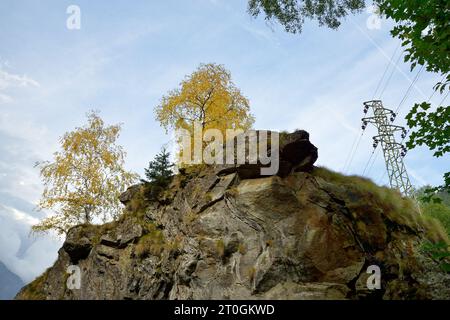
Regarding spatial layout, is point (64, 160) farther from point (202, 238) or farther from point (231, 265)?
point (231, 265)

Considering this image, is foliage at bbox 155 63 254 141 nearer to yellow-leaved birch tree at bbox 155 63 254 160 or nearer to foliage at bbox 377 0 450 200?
yellow-leaved birch tree at bbox 155 63 254 160

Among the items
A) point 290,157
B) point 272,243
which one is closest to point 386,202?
point 290,157

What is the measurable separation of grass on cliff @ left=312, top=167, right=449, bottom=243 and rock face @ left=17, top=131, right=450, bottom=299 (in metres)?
0.06

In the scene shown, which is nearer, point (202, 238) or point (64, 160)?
point (202, 238)

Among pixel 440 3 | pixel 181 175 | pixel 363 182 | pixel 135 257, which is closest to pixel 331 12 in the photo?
pixel 440 3

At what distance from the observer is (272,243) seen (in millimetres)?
13492

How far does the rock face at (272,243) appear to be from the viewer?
1292 centimetres

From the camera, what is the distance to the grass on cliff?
15.4m

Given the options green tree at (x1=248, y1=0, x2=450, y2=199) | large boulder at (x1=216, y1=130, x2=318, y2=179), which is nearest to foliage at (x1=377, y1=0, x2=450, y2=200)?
green tree at (x1=248, y1=0, x2=450, y2=199)

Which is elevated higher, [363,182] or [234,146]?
[234,146]

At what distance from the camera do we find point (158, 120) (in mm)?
23578

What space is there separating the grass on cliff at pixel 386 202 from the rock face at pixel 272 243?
0.06 m

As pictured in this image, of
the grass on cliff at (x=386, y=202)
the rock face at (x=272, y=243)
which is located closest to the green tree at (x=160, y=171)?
the rock face at (x=272, y=243)

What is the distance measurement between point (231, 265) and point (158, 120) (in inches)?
497
